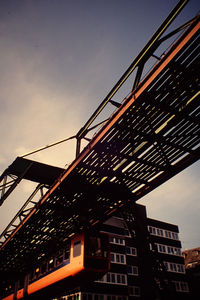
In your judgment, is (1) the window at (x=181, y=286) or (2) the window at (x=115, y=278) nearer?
(2) the window at (x=115, y=278)

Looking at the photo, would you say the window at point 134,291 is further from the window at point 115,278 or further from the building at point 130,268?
the window at point 115,278

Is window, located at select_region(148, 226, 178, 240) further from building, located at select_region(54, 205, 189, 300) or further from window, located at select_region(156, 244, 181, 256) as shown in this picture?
window, located at select_region(156, 244, 181, 256)

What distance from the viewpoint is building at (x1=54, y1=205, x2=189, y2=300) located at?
2828 centimetres

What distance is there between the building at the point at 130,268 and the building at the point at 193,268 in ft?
5.76

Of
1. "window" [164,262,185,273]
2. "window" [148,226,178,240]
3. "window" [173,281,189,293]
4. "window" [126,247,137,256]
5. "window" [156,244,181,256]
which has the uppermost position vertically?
"window" [148,226,178,240]

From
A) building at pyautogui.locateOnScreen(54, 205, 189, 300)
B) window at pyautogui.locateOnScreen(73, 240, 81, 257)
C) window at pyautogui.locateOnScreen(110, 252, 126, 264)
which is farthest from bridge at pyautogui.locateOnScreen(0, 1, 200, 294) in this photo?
window at pyautogui.locateOnScreen(110, 252, 126, 264)

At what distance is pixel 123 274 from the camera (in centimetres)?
3209

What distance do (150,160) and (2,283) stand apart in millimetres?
24427

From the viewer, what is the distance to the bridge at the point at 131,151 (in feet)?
20.4

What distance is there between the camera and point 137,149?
8289mm

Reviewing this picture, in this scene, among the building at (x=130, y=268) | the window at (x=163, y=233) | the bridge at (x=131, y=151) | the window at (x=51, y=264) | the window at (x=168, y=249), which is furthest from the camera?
the window at (x=163, y=233)

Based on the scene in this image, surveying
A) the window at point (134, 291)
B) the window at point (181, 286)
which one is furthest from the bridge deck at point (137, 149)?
the window at point (181, 286)

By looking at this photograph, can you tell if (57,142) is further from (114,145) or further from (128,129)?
(128,129)

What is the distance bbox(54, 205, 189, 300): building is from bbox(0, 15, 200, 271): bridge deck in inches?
536
